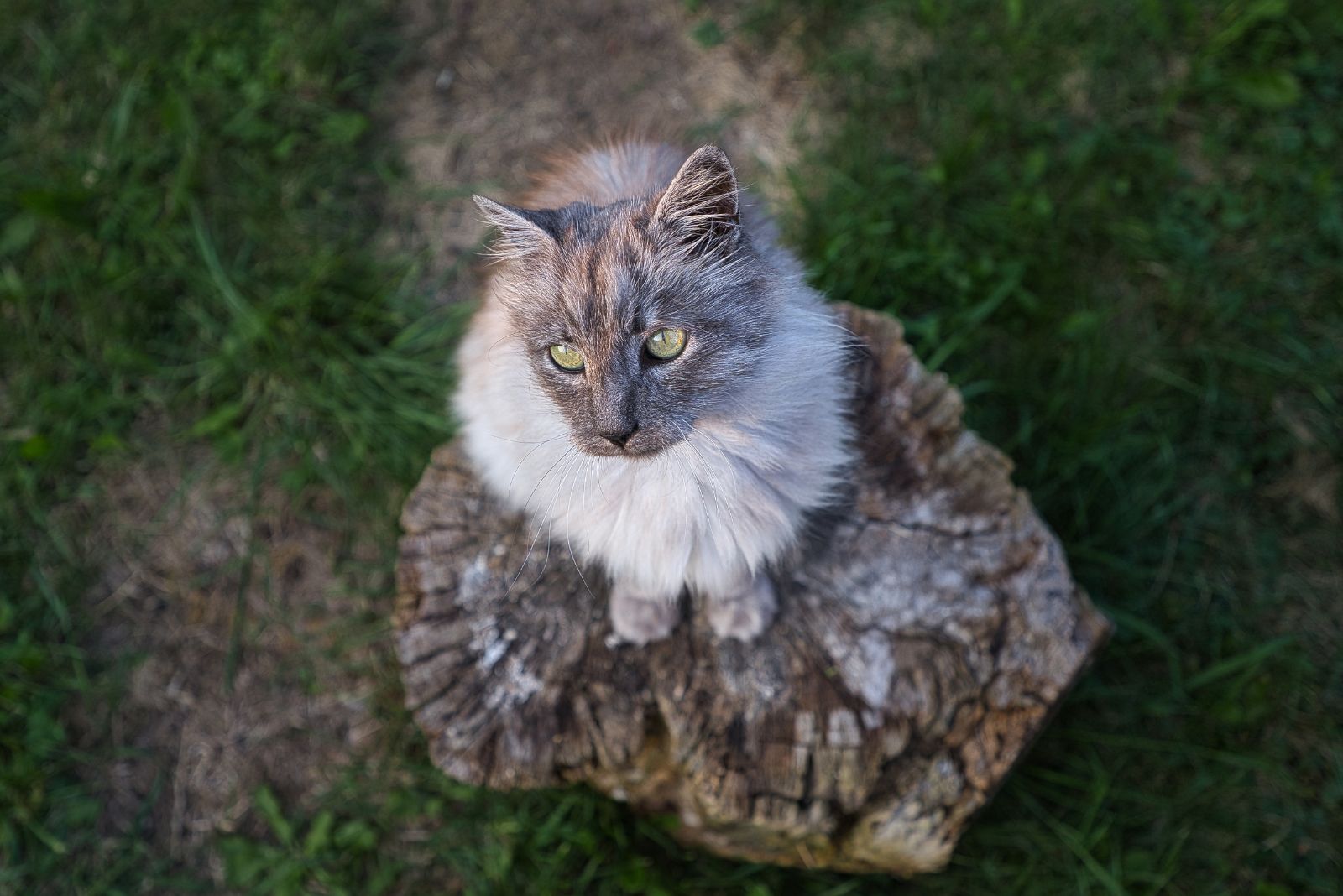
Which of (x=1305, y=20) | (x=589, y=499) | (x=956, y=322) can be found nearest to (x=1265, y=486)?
(x=956, y=322)

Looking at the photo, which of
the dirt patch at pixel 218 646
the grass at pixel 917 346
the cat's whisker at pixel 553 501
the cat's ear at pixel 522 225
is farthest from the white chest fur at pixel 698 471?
the dirt patch at pixel 218 646

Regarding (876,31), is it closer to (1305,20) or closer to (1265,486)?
(1305,20)

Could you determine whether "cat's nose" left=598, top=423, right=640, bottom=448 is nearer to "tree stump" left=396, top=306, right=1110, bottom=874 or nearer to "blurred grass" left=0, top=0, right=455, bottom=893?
"tree stump" left=396, top=306, right=1110, bottom=874

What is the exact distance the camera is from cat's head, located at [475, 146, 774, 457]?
6.39 feet

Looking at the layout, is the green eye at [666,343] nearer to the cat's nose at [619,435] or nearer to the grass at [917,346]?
the cat's nose at [619,435]

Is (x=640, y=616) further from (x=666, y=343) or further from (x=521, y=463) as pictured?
(x=666, y=343)

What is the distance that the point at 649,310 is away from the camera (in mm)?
1966

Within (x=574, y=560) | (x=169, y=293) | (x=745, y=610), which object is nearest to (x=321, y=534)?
(x=169, y=293)

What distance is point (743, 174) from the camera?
3.73 metres

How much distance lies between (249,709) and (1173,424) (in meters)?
3.58

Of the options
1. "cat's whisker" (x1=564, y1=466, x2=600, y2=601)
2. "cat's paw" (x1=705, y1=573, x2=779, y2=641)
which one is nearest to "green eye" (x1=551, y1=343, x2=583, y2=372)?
"cat's whisker" (x1=564, y1=466, x2=600, y2=601)

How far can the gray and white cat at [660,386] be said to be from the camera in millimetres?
1967

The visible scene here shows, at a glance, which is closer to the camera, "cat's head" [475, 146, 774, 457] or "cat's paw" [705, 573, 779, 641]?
"cat's head" [475, 146, 774, 457]

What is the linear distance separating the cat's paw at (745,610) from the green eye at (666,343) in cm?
77
